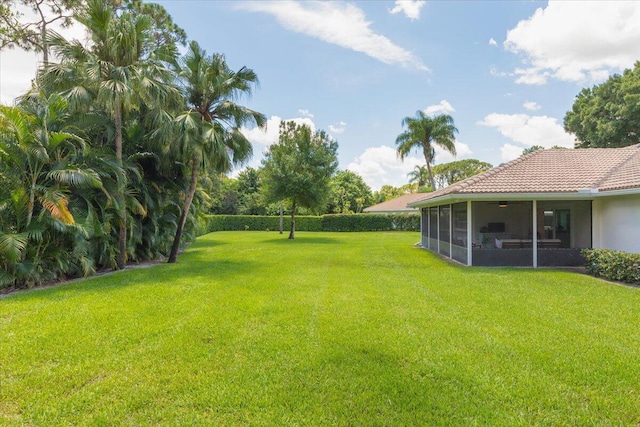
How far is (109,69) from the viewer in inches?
398

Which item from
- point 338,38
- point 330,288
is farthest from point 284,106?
point 330,288

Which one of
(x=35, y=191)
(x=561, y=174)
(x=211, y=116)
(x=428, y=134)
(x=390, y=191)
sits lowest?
(x=35, y=191)

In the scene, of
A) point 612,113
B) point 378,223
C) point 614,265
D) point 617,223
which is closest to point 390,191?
point 378,223

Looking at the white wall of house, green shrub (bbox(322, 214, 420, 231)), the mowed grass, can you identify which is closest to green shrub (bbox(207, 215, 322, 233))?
green shrub (bbox(322, 214, 420, 231))

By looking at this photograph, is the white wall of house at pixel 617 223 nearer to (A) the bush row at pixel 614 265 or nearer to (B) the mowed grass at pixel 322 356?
(A) the bush row at pixel 614 265

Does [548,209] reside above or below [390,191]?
below

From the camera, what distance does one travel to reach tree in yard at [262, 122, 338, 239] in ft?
75.7

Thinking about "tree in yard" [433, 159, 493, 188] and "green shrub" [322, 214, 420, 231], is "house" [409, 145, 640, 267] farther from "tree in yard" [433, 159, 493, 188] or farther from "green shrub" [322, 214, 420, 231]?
"tree in yard" [433, 159, 493, 188]

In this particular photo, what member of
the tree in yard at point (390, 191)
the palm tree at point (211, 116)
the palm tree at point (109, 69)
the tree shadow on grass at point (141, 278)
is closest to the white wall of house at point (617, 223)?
the tree shadow on grass at point (141, 278)

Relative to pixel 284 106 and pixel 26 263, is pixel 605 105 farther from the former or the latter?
pixel 26 263

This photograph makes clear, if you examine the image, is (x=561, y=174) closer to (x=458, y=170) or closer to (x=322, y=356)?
(x=322, y=356)

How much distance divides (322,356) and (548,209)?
12.5 m

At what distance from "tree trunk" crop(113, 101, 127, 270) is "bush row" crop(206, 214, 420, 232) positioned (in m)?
20.1

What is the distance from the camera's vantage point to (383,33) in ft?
46.7
